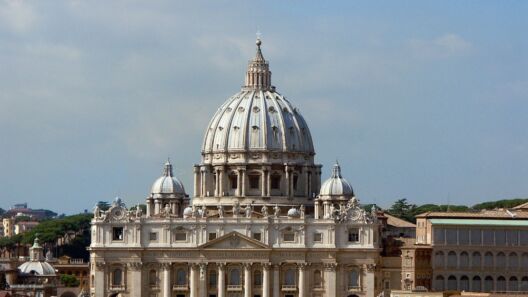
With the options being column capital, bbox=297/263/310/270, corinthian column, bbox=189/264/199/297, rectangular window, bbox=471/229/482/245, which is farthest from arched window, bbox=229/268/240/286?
rectangular window, bbox=471/229/482/245

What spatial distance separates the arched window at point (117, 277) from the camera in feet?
574

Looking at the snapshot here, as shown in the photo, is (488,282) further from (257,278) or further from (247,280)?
(247,280)

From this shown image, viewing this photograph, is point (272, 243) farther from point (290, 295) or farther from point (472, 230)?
point (472, 230)

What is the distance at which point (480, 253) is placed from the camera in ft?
560

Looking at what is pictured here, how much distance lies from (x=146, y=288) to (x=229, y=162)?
1029 inches

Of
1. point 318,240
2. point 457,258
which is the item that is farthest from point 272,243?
point 457,258

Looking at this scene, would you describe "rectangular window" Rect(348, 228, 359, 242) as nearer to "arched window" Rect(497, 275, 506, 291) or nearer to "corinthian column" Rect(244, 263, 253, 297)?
"corinthian column" Rect(244, 263, 253, 297)

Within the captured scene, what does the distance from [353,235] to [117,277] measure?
21.0 m

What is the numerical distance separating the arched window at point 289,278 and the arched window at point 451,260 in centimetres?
1415

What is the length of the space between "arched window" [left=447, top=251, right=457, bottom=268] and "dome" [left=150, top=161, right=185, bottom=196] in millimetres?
32214

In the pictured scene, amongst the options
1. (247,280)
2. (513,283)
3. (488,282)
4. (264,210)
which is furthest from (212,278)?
(513,283)

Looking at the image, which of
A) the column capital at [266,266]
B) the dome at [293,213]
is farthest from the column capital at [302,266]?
the dome at [293,213]

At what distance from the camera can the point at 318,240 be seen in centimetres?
17588

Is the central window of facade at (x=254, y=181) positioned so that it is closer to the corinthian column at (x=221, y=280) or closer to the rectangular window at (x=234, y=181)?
the rectangular window at (x=234, y=181)
